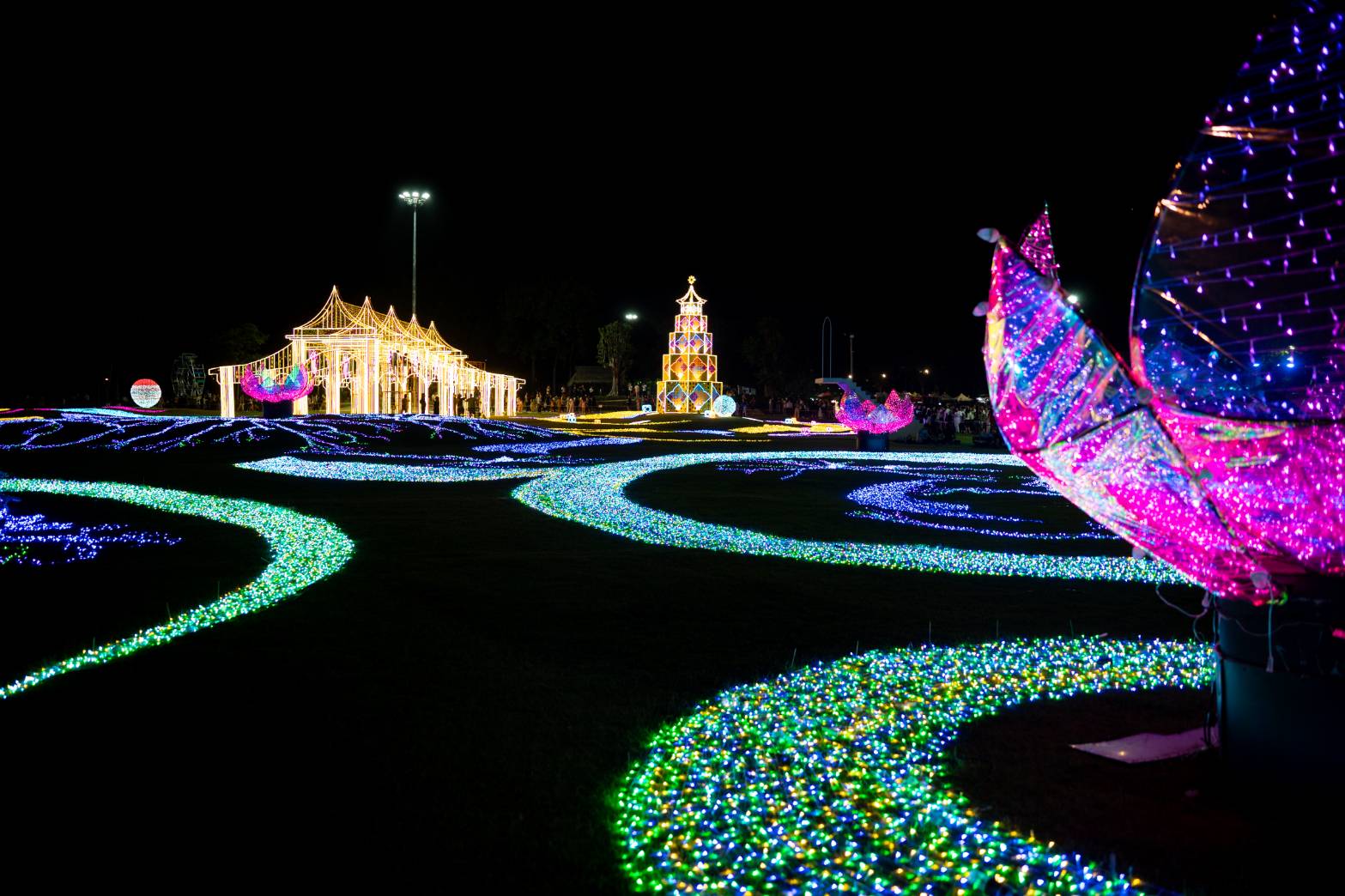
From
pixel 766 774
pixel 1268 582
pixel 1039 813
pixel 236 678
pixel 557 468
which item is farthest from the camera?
pixel 557 468

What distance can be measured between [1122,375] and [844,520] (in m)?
9.12

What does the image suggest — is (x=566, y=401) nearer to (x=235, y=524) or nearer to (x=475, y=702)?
(x=235, y=524)

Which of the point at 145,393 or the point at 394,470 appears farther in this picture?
the point at 145,393

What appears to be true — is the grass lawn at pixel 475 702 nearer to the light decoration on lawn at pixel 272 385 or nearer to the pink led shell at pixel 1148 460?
the pink led shell at pixel 1148 460

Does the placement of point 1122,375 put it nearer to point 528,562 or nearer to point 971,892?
point 971,892

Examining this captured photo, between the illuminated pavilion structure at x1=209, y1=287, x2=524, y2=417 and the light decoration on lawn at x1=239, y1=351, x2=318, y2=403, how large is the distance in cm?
10

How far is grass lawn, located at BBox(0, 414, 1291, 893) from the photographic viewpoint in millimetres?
3791

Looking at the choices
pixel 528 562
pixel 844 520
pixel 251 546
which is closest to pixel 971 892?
pixel 528 562

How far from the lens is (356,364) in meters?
37.2

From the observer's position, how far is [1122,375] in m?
3.79

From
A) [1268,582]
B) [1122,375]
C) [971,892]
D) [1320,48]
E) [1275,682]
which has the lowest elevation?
[971,892]

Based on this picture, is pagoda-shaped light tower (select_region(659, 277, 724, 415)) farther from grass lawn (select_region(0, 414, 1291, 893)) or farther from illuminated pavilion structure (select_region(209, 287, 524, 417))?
grass lawn (select_region(0, 414, 1291, 893))

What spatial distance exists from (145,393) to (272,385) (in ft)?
55.4

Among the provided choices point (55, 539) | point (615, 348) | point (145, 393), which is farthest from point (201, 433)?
point (615, 348)
